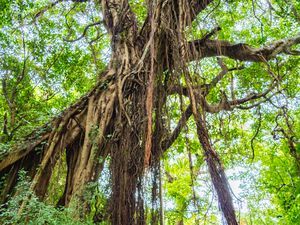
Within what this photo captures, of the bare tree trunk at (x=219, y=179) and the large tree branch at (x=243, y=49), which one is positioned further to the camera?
the large tree branch at (x=243, y=49)

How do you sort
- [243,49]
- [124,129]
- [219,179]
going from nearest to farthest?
[219,179]
[124,129]
[243,49]

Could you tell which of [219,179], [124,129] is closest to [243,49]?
[124,129]

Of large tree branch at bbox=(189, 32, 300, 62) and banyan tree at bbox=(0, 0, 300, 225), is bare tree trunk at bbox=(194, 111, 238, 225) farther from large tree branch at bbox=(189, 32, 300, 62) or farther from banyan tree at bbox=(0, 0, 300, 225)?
large tree branch at bbox=(189, 32, 300, 62)

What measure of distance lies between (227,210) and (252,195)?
4.54 m

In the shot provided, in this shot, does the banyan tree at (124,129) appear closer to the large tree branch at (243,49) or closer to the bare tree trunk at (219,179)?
the bare tree trunk at (219,179)

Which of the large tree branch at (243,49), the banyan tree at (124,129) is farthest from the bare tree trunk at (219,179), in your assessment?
the large tree branch at (243,49)

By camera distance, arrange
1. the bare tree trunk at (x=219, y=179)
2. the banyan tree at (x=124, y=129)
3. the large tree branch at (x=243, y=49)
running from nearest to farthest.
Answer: the bare tree trunk at (x=219, y=179), the banyan tree at (x=124, y=129), the large tree branch at (x=243, y=49)

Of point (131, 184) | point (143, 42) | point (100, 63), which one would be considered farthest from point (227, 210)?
point (100, 63)

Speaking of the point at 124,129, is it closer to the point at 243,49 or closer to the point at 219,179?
the point at 219,179

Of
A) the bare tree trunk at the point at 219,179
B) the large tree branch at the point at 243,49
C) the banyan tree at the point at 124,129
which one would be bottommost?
the bare tree trunk at the point at 219,179

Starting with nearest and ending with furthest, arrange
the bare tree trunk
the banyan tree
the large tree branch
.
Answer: the bare tree trunk → the banyan tree → the large tree branch

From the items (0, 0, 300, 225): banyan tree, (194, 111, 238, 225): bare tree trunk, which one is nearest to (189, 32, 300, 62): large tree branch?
(0, 0, 300, 225): banyan tree

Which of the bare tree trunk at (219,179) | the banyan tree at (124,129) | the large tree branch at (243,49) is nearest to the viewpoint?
the bare tree trunk at (219,179)

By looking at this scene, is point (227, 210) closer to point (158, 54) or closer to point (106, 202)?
point (106, 202)
